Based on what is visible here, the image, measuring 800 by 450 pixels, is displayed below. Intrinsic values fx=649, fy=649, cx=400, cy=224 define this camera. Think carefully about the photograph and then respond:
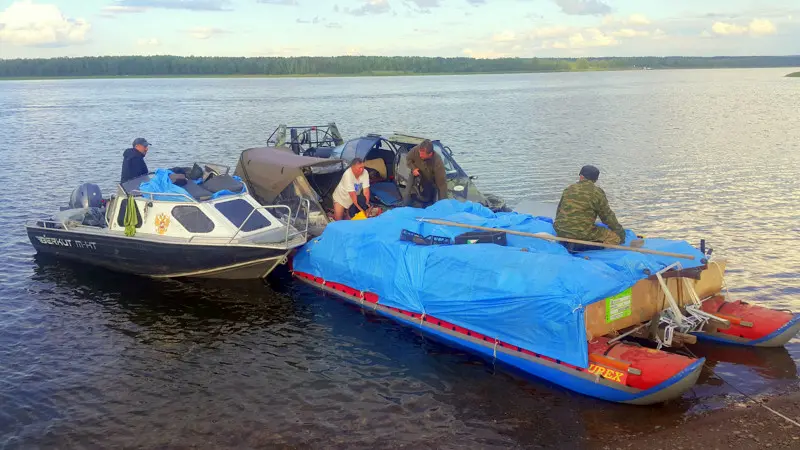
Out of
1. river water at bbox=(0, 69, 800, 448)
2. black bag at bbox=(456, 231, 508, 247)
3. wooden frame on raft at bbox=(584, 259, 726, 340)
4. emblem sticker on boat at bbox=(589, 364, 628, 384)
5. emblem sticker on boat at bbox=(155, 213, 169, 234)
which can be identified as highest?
black bag at bbox=(456, 231, 508, 247)

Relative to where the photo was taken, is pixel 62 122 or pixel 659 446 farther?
pixel 62 122

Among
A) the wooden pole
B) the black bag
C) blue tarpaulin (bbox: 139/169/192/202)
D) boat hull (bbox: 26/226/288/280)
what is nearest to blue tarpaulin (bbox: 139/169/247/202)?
blue tarpaulin (bbox: 139/169/192/202)

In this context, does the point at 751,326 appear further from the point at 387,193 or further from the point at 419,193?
the point at 387,193

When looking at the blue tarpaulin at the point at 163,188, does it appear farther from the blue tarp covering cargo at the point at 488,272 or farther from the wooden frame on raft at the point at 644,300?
the wooden frame on raft at the point at 644,300

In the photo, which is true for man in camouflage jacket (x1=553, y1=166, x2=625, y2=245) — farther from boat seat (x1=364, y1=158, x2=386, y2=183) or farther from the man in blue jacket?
the man in blue jacket

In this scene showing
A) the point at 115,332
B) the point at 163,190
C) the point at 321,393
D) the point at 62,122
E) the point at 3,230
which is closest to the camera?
the point at 321,393

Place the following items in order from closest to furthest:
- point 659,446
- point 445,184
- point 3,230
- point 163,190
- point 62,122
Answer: point 659,446
point 163,190
point 445,184
point 3,230
point 62,122

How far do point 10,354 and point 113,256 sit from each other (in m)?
4.22

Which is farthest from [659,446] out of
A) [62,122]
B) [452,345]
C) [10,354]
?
[62,122]

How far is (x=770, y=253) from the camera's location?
1808 cm

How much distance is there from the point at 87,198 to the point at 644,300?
51.8 ft

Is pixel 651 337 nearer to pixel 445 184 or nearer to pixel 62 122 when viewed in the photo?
pixel 445 184

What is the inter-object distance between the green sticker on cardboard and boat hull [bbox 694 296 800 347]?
2341 mm

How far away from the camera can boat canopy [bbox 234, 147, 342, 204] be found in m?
18.0
